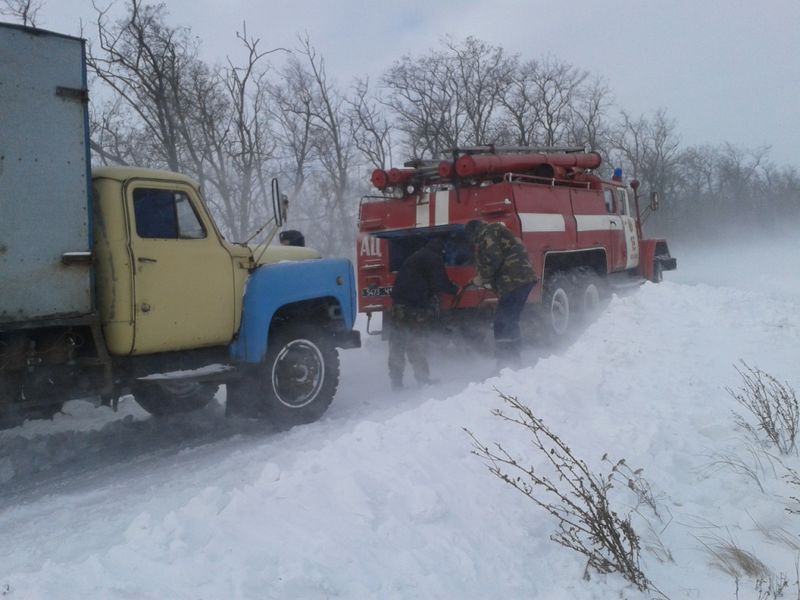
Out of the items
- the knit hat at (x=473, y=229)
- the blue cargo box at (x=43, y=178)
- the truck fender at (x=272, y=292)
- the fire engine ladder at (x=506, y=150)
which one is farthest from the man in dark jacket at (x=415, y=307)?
the blue cargo box at (x=43, y=178)

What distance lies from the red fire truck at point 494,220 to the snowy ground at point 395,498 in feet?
6.81

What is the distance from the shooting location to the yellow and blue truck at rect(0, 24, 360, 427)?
425 centimetres

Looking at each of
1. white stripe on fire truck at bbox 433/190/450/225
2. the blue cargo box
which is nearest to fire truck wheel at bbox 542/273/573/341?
white stripe on fire truck at bbox 433/190/450/225

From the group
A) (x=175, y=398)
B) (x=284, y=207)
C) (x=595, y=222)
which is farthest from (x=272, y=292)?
(x=595, y=222)

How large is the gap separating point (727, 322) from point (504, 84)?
26.8 meters

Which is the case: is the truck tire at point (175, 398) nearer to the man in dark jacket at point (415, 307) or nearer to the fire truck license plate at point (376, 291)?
the man in dark jacket at point (415, 307)

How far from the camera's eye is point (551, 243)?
8.70 meters

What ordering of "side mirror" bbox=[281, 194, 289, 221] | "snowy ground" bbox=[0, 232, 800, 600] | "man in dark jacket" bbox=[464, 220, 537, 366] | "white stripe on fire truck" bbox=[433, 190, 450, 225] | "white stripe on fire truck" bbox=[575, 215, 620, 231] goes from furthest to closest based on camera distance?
"white stripe on fire truck" bbox=[575, 215, 620, 231] < "white stripe on fire truck" bbox=[433, 190, 450, 225] < "man in dark jacket" bbox=[464, 220, 537, 366] < "side mirror" bbox=[281, 194, 289, 221] < "snowy ground" bbox=[0, 232, 800, 600]

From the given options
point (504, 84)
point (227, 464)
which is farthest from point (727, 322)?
point (504, 84)

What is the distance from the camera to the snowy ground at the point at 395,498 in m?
2.86

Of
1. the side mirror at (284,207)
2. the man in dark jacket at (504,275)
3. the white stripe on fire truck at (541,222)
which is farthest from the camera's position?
the white stripe on fire truck at (541,222)

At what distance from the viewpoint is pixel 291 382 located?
609 cm

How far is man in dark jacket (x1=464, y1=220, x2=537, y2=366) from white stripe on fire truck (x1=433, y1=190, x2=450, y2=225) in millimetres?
829

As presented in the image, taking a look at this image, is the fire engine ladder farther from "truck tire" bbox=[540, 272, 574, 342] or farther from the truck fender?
the truck fender
